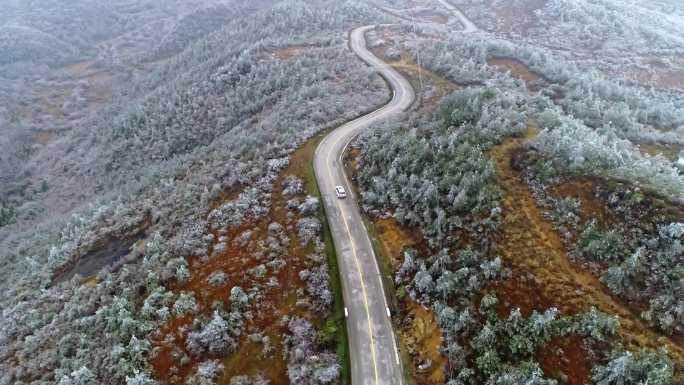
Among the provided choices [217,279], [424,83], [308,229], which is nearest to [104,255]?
[217,279]

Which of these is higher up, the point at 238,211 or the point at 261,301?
the point at 238,211

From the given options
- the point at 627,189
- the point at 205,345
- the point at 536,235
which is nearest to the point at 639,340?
the point at 536,235

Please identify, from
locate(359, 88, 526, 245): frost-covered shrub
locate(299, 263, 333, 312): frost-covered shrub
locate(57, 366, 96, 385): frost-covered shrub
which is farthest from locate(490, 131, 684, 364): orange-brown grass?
locate(57, 366, 96, 385): frost-covered shrub

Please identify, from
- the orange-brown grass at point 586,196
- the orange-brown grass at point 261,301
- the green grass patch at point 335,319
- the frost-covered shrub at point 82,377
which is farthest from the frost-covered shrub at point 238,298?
the orange-brown grass at point 586,196

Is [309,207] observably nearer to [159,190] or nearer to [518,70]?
[159,190]

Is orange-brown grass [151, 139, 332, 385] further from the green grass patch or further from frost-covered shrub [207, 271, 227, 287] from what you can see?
the green grass patch
